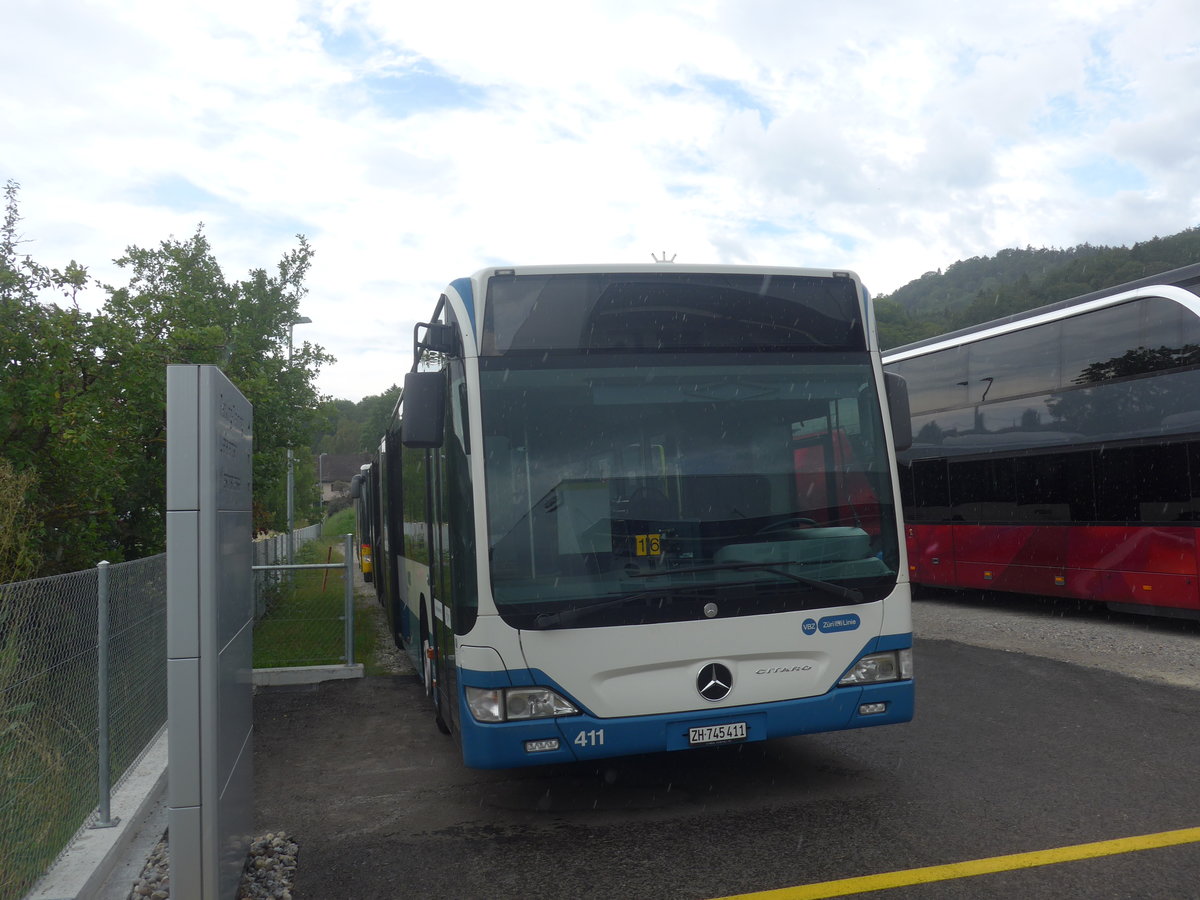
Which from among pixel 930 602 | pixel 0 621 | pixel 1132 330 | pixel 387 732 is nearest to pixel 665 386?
pixel 0 621

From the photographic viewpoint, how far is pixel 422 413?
226 inches

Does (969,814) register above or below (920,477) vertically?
below

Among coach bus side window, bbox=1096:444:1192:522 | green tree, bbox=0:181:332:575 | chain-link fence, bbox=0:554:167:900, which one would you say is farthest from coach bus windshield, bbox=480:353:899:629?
coach bus side window, bbox=1096:444:1192:522

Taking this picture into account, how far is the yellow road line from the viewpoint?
4.53 m

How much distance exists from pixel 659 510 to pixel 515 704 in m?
1.24

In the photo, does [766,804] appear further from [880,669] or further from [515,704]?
[515,704]

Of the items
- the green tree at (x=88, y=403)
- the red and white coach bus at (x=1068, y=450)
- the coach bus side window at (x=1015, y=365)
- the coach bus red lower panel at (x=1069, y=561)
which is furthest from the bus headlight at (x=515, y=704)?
the coach bus side window at (x=1015, y=365)

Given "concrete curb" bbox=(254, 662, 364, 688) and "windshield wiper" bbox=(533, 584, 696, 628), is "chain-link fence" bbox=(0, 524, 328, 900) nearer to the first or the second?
"windshield wiper" bbox=(533, 584, 696, 628)

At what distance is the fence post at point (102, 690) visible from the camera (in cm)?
557

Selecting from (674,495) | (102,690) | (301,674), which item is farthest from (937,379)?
(102,690)

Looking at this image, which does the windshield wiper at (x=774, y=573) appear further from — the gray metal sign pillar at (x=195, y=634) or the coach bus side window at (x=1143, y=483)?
the coach bus side window at (x=1143, y=483)

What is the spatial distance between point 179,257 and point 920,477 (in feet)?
41.2

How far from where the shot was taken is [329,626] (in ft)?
40.8

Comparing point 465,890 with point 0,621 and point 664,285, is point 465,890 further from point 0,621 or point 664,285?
point 664,285
